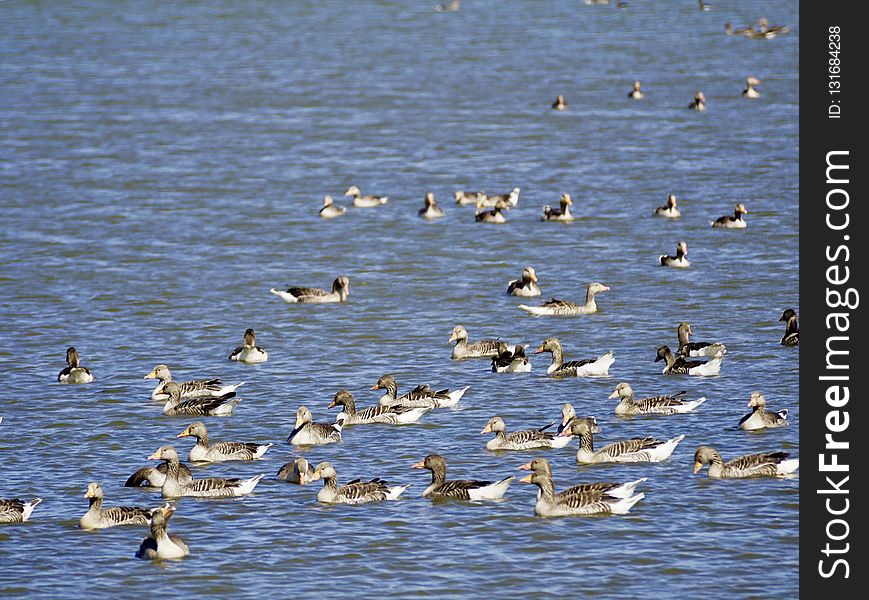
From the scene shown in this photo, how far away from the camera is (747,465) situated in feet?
82.6

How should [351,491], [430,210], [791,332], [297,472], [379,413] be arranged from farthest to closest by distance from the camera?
[430,210]
[791,332]
[379,413]
[297,472]
[351,491]

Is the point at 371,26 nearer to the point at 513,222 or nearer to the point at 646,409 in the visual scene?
the point at 513,222

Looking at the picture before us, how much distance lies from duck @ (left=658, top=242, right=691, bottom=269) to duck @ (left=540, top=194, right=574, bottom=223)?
5994 mm

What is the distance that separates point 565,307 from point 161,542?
1627 cm

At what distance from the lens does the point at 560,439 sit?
88.3 feet

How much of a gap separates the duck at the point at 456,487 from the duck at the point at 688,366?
24.6 ft

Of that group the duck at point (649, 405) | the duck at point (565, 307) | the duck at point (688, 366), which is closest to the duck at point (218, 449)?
the duck at point (649, 405)

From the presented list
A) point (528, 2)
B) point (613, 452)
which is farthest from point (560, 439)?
point (528, 2)

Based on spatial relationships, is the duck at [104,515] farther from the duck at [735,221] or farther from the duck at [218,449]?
the duck at [735,221]

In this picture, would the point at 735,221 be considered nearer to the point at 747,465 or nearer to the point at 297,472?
the point at 747,465

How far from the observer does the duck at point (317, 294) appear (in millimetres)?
38312

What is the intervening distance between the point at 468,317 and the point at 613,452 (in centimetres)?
1094

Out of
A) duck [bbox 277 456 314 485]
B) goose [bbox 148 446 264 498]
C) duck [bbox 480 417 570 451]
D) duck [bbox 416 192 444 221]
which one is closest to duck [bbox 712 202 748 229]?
duck [bbox 416 192 444 221]

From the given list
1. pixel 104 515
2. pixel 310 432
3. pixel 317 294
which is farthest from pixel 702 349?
pixel 104 515
